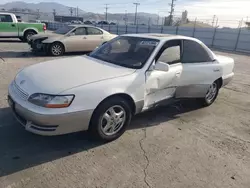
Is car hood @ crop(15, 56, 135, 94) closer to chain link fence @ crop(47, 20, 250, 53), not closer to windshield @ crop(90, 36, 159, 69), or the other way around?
windshield @ crop(90, 36, 159, 69)

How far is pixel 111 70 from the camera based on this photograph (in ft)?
12.0

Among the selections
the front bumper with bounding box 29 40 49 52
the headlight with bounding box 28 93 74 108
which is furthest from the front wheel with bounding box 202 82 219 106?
the front bumper with bounding box 29 40 49 52

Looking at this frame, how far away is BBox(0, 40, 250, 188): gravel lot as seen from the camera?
2779 mm

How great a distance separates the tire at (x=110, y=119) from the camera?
3287 mm

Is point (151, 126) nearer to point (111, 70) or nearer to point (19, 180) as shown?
point (111, 70)

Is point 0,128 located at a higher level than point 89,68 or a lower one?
lower

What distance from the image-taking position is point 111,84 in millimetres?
3340

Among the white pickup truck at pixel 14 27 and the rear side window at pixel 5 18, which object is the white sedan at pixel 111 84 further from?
the rear side window at pixel 5 18

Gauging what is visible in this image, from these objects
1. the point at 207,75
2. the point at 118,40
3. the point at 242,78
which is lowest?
the point at 242,78

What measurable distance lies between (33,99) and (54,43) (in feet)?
27.2

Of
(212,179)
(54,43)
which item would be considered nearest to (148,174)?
(212,179)

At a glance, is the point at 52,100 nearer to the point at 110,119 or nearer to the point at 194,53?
the point at 110,119

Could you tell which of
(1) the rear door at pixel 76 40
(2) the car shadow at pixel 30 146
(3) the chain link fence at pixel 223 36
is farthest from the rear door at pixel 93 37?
(3) the chain link fence at pixel 223 36

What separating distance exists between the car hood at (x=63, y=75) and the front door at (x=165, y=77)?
0.40 metres
